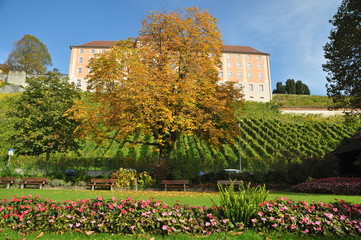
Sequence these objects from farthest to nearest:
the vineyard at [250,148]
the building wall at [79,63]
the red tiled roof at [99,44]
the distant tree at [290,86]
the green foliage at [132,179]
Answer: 1. the distant tree at [290,86]
2. the red tiled roof at [99,44]
3. the building wall at [79,63]
4. the vineyard at [250,148]
5. the green foliage at [132,179]

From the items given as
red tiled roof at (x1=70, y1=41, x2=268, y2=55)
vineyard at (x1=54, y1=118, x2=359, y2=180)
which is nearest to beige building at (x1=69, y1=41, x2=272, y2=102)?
red tiled roof at (x1=70, y1=41, x2=268, y2=55)

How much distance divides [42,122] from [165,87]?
10573mm

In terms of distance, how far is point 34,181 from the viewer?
1759 cm

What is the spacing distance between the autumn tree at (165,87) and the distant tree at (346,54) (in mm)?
6934

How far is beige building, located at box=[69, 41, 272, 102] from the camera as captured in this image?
2694 inches

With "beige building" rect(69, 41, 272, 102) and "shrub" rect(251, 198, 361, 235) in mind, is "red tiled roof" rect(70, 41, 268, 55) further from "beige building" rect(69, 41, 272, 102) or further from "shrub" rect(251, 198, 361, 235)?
"shrub" rect(251, 198, 361, 235)

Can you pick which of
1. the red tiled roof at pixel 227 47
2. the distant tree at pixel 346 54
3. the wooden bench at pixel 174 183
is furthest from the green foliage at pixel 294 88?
the wooden bench at pixel 174 183

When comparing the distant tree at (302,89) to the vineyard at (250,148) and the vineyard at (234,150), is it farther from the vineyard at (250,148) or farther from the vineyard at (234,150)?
the vineyard at (250,148)

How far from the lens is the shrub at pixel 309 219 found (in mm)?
5699

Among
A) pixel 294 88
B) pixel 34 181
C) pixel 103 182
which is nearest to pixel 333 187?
pixel 103 182

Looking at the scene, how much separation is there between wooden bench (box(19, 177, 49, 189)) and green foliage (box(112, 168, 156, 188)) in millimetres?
4632

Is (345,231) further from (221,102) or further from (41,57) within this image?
(41,57)

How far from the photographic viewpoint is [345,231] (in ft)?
18.8

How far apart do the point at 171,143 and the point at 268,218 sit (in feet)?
44.4
